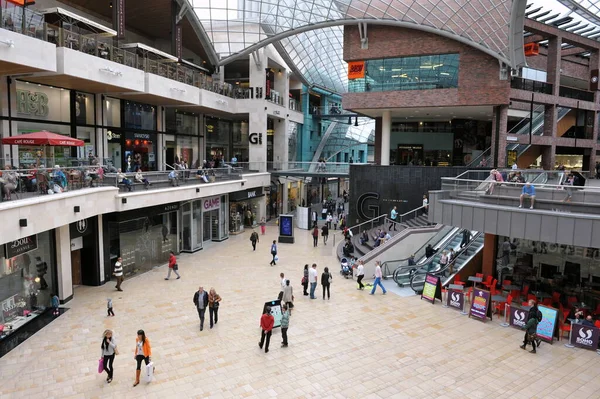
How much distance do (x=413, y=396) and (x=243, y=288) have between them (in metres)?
9.68

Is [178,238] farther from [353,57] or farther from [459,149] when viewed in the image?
[459,149]

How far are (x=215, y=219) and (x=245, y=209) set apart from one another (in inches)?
243

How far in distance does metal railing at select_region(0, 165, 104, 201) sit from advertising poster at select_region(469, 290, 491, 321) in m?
14.6

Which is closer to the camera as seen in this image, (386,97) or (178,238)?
(178,238)

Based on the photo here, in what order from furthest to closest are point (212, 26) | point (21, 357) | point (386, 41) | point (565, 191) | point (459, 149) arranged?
point (459, 149) → point (212, 26) → point (386, 41) → point (565, 191) → point (21, 357)

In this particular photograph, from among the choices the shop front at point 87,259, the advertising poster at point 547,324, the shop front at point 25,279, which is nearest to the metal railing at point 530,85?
the advertising poster at point 547,324

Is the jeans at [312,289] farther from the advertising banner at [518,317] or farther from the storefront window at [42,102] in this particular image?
the storefront window at [42,102]

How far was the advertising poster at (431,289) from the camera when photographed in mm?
16266

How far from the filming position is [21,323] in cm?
1316

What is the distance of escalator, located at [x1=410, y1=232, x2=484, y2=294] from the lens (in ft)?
59.7

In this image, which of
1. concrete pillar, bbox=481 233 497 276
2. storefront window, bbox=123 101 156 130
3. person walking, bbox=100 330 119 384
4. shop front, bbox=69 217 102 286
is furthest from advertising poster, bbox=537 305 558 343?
storefront window, bbox=123 101 156 130

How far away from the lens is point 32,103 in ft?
→ 62.2

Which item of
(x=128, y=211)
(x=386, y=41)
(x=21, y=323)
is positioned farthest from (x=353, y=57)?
(x=21, y=323)

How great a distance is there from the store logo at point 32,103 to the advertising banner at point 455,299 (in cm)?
1938
